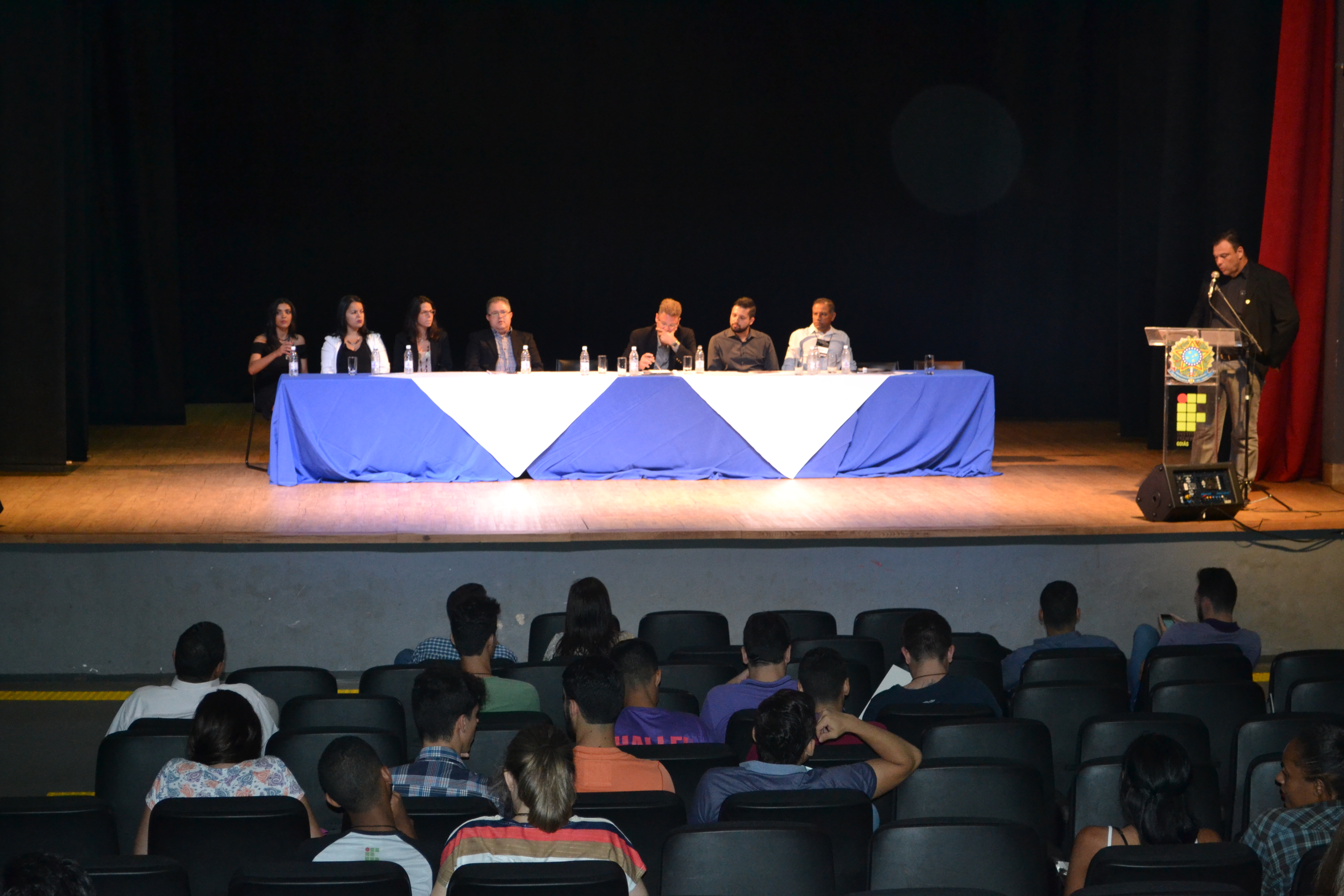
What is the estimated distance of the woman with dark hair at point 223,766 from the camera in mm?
3123

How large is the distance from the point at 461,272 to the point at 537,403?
4.83 m

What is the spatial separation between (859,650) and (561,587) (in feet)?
7.52

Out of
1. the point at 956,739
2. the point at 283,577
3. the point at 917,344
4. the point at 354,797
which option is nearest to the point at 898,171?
the point at 917,344

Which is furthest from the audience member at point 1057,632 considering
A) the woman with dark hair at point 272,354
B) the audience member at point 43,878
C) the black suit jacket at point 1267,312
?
the woman with dark hair at point 272,354

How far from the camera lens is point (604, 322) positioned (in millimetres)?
12523

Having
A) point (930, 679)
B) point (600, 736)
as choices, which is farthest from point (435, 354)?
point (600, 736)

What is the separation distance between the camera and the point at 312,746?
11.0 ft

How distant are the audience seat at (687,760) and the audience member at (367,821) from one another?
24.4 inches

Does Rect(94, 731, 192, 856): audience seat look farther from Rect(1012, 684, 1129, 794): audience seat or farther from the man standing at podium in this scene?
the man standing at podium

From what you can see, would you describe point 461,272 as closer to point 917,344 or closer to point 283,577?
point 917,344

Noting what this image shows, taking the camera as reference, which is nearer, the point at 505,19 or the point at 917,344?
the point at 505,19

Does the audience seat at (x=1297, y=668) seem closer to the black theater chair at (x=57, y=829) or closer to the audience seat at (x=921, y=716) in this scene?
the audience seat at (x=921, y=716)

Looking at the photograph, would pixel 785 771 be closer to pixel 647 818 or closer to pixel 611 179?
pixel 647 818

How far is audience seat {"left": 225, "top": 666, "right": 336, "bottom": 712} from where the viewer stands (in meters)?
4.29
